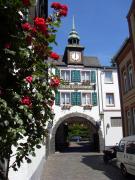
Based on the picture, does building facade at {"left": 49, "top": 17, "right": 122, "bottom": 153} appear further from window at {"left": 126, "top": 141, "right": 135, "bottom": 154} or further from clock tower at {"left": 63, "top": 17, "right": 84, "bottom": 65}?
window at {"left": 126, "top": 141, "right": 135, "bottom": 154}

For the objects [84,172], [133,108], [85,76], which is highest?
[85,76]

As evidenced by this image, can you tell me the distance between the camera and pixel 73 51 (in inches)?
1415

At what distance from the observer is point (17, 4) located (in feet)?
10.6

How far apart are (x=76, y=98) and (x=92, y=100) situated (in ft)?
6.30

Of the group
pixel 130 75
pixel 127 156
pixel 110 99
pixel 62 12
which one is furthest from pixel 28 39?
pixel 110 99

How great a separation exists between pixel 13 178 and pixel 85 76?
91.0 feet

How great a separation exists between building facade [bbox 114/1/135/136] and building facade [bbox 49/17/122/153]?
9.94 meters

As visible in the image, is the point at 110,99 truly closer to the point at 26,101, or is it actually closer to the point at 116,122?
the point at 116,122

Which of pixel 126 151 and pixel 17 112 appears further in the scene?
pixel 126 151

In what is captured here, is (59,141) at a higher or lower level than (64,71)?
lower

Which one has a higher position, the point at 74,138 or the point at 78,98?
the point at 78,98

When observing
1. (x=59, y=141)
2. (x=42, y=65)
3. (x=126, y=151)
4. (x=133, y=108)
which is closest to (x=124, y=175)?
(x=126, y=151)

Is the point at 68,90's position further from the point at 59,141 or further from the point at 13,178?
the point at 13,178

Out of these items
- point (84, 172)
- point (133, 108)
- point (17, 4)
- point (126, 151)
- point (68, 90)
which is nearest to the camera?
point (17, 4)
